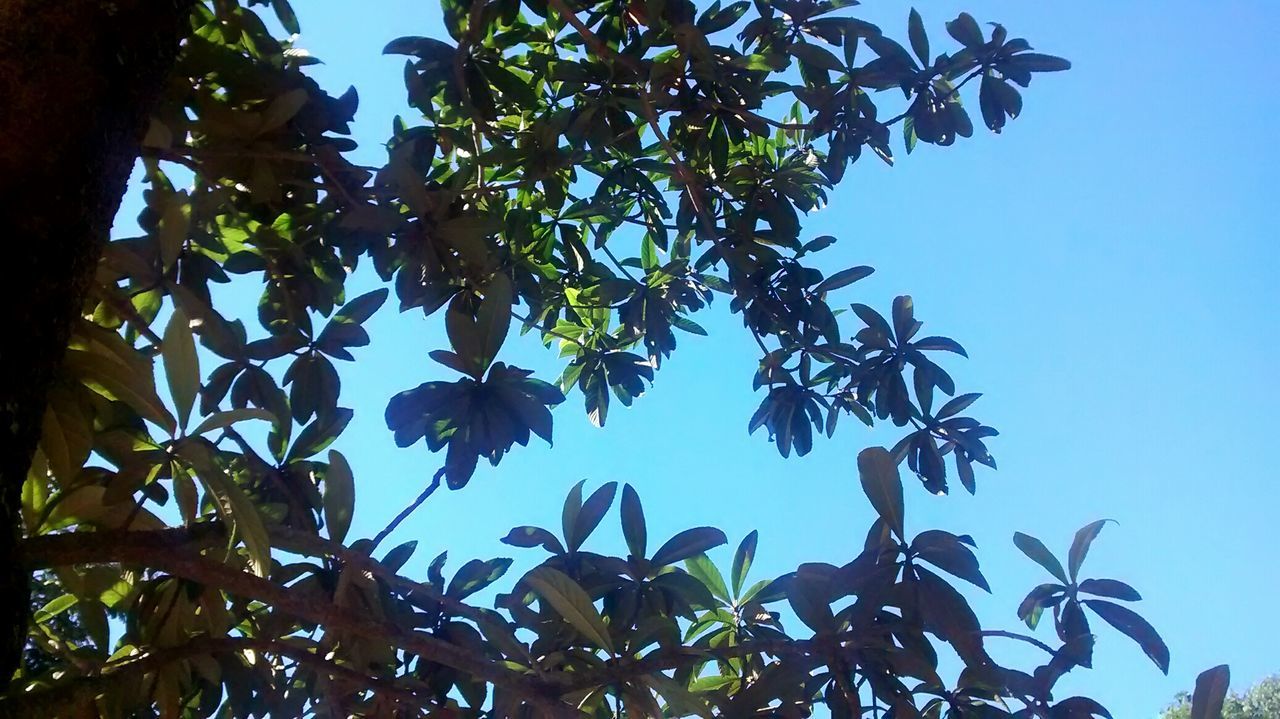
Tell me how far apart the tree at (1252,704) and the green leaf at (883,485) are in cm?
237

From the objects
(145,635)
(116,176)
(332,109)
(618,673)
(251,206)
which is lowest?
(618,673)

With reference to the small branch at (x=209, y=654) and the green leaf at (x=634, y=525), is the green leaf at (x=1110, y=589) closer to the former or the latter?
the green leaf at (x=634, y=525)

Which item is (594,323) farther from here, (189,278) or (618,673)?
(618,673)

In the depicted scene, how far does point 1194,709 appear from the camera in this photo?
1122 mm

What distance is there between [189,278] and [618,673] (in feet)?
4.13

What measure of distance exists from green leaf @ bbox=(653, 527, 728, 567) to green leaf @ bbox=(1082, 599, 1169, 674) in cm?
61

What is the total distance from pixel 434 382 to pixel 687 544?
54 centimetres

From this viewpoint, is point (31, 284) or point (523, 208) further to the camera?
point (523, 208)

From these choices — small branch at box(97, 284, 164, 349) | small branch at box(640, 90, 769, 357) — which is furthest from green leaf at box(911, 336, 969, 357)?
small branch at box(97, 284, 164, 349)

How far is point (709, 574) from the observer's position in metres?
1.67

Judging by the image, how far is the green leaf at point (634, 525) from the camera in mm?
1494

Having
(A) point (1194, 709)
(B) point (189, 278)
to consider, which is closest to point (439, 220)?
(B) point (189, 278)

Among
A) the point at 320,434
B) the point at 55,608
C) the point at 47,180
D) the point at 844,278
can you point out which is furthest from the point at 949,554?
the point at 55,608

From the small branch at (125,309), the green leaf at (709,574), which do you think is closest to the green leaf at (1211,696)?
the green leaf at (709,574)
